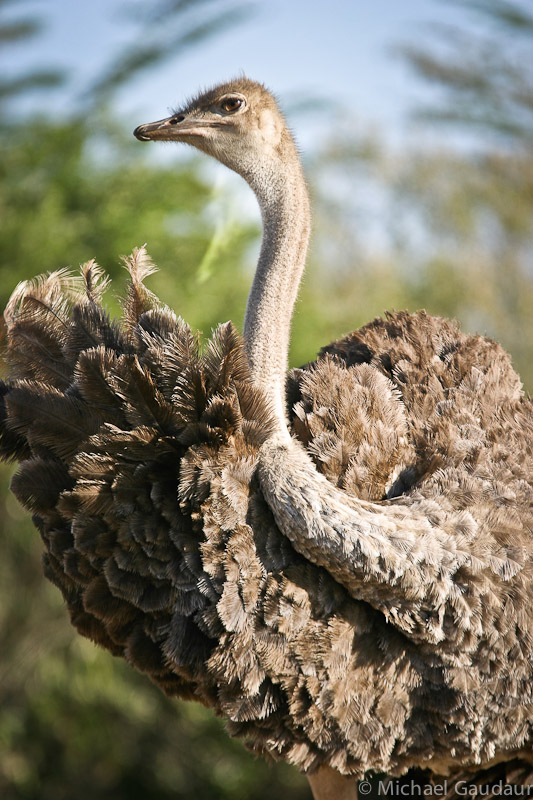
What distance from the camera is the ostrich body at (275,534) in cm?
248

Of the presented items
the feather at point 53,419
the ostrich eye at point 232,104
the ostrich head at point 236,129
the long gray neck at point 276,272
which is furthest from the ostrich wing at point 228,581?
the ostrich eye at point 232,104

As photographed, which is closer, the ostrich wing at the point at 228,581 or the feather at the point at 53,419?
the ostrich wing at the point at 228,581

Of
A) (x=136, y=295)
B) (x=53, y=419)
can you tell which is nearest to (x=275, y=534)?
(x=53, y=419)

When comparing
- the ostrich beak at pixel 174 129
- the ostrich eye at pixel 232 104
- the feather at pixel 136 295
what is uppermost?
the ostrich eye at pixel 232 104

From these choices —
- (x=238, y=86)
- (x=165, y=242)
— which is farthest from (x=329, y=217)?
(x=238, y=86)

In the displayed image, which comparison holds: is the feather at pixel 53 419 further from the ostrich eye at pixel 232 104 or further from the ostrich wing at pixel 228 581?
the ostrich eye at pixel 232 104

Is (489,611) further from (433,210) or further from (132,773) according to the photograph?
(433,210)

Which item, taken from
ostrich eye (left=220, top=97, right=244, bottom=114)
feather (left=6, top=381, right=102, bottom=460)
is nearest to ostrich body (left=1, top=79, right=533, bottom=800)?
feather (left=6, top=381, right=102, bottom=460)

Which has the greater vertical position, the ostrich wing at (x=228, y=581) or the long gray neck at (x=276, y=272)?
the long gray neck at (x=276, y=272)

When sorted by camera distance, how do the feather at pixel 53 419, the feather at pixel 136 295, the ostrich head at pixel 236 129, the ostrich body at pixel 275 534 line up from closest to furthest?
the ostrich body at pixel 275 534 → the feather at pixel 53 419 → the feather at pixel 136 295 → the ostrich head at pixel 236 129

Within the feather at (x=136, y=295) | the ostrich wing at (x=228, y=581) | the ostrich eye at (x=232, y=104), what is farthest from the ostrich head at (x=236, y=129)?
the ostrich wing at (x=228, y=581)

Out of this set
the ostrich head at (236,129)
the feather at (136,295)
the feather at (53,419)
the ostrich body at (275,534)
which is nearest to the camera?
the ostrich body at (275,534)

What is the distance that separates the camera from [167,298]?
8.18 metres

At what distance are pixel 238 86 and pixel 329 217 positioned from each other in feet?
46.2
